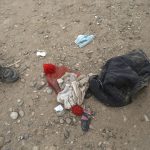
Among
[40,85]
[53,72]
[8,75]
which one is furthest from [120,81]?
[8,75]

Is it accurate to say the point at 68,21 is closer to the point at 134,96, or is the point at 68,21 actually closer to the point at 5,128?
the point at 134,96

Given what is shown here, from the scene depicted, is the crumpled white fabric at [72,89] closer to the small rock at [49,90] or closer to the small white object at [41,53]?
the small rock at [49,90]

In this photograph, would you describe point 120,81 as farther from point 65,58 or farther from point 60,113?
point 65,58

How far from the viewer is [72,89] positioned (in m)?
3.12

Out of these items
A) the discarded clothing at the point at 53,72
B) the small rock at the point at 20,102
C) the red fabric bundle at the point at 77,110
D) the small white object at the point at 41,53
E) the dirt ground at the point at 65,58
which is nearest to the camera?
the dirt ground at the point at 65,58

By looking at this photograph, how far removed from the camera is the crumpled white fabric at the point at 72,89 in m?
3.03

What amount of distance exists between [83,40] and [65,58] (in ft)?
1.20

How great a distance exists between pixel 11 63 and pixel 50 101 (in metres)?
0.79

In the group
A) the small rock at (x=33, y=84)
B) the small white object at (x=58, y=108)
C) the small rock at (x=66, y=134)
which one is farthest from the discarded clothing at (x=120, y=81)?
the small rock at (x=33, y=84)

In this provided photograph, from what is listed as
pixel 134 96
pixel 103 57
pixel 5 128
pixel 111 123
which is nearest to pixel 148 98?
pixel 134 96

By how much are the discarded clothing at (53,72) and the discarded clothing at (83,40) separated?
0.49 metres

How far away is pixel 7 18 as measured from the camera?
4215mm

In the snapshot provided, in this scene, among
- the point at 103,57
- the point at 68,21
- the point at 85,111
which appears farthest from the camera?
the point at 68,21

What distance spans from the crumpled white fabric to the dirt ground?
0.10 m
